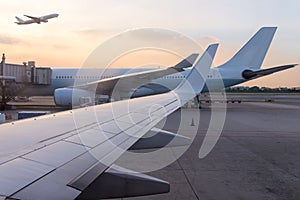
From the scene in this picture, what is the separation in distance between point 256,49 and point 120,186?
23551mm

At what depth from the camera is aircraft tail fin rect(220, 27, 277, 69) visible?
23453mm

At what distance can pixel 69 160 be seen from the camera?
1918mm

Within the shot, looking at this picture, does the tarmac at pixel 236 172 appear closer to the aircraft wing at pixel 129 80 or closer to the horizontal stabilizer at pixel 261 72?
the aircraft wing at pixel 129 80

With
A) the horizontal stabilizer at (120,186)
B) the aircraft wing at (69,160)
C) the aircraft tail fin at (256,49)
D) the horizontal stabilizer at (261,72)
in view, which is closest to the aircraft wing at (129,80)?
the horizontal stabilizer at (261,72)

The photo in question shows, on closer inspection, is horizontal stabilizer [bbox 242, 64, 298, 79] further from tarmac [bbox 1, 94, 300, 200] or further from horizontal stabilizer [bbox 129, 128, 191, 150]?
horizontal stabilizer [bbox 129, 128, 191, 150]

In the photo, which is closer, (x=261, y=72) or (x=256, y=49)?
(x=261, y=72)

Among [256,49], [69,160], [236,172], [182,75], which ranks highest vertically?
[256,49]

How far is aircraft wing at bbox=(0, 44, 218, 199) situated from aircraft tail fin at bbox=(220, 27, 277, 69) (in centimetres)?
2179

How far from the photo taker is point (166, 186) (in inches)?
91.1

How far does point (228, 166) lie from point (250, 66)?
744 inches

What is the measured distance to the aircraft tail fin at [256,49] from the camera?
23453 millimetres

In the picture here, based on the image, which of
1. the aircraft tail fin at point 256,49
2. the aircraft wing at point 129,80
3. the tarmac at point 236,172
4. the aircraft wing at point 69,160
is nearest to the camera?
the aircraft wing at point 69,160

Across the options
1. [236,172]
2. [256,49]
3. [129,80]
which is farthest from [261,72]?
[236,172]

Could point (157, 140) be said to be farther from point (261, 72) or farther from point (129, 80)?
point (261, 72)
